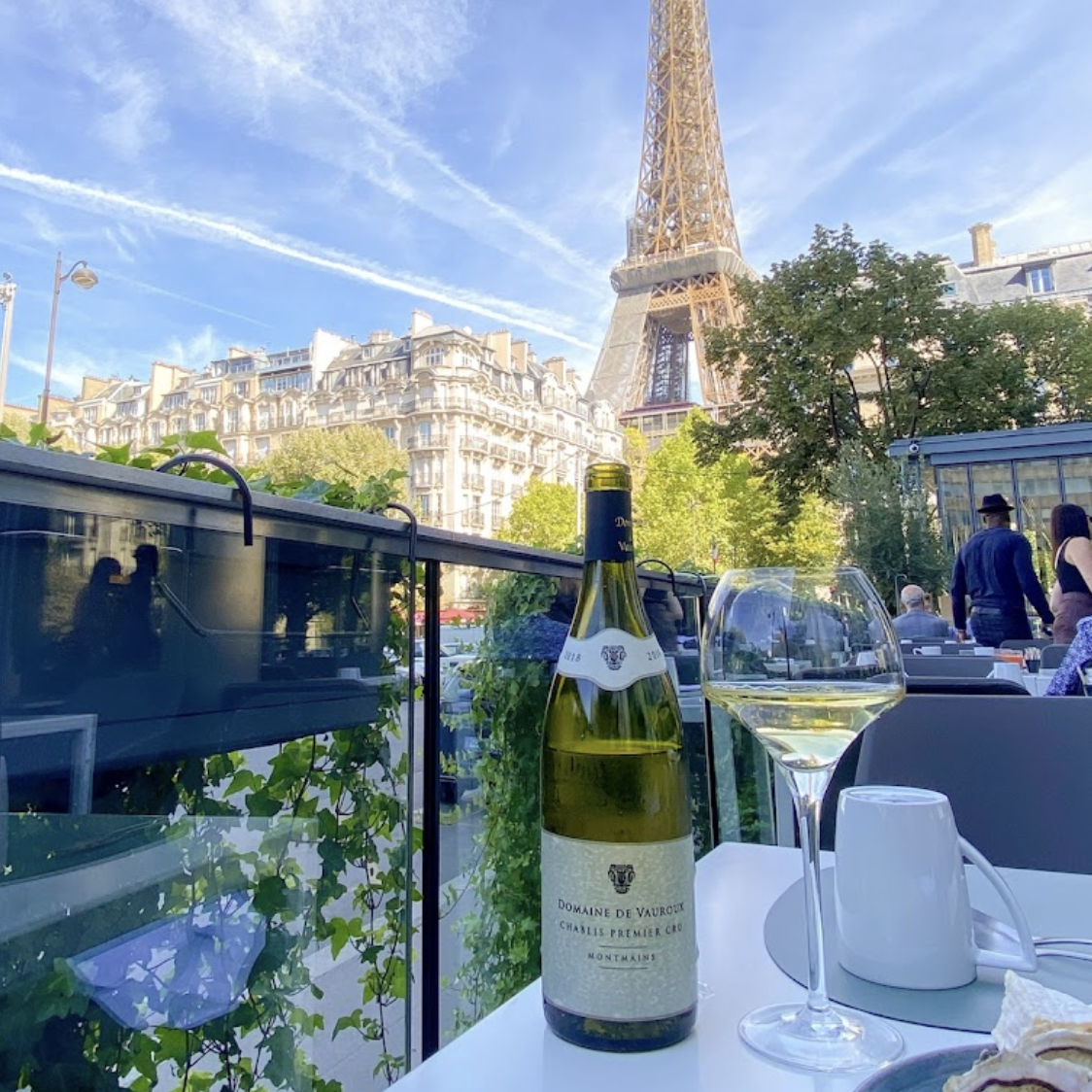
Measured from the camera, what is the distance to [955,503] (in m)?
8.43

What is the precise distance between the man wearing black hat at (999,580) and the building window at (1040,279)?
28.7 meters

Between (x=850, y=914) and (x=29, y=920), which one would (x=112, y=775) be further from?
(x=850, y=914)

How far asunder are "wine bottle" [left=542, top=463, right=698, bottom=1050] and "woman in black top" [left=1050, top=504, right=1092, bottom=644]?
117 inches

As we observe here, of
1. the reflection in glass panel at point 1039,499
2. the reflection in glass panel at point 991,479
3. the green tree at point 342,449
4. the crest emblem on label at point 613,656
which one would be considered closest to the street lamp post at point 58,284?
the green tree at point 342,449

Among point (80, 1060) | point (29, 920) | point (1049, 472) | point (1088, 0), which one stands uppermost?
point (1088, 0)

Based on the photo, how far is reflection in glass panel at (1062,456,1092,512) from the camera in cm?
772

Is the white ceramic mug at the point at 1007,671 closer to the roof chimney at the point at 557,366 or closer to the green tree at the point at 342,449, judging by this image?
the green tree at the point at 342,449

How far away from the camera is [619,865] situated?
15.6 inches

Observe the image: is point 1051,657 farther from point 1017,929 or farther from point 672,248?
point 672,248

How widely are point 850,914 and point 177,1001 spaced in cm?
52

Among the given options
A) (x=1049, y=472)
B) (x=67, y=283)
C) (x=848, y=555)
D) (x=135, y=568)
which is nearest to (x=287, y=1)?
(x=67, y=283)

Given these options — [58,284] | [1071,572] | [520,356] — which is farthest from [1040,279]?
[1071,572]

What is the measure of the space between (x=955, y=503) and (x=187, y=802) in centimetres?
921

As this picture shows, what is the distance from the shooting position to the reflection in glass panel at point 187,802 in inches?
20.9
